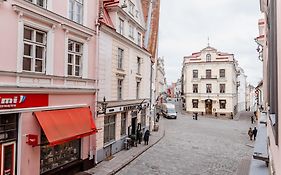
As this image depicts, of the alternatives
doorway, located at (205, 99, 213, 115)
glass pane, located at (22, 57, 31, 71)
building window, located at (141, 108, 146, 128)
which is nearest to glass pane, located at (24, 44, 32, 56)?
glass pane, located at (22, 57, 31, 71)

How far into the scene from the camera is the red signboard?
9281 millimetres

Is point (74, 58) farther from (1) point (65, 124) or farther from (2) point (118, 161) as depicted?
(2) point (118, 161)

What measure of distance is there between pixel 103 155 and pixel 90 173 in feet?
8.58

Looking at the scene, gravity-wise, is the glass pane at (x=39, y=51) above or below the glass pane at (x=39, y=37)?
below

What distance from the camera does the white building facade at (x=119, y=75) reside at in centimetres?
1622

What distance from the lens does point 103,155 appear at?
16.4 meters

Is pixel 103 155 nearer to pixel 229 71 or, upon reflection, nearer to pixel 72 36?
pixel 72 36

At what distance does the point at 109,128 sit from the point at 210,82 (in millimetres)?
→ 38546

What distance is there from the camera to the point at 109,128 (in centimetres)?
1777

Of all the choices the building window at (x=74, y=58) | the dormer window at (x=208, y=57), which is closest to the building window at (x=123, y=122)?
the building window at (x=74, y=58)

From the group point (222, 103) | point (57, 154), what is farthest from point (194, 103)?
point (57, 154)

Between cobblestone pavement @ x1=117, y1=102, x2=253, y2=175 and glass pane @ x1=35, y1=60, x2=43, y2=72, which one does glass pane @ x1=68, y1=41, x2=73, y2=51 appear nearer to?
glass pane @ x1=35, y1=60, x2=43, y2=72

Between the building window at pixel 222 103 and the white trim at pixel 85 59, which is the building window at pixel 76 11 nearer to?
the white trim at pixel 85 59

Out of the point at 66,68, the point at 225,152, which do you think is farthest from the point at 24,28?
Answer: the point at 225,152
